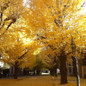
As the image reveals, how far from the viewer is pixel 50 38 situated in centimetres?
887

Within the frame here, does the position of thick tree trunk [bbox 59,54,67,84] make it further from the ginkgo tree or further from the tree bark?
the ginkgo tree

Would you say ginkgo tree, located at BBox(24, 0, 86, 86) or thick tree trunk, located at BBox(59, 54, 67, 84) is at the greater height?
ginkgo tree, located at BBox(24, 0, 86, 86)

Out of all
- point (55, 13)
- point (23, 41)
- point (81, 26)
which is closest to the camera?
point (81, 26)

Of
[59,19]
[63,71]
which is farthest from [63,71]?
[59,19]

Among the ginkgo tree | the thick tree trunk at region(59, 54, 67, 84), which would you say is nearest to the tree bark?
the thick tree trunk at region(59, 54, 67, 84)

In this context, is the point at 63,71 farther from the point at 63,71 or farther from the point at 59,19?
the point at 59,19

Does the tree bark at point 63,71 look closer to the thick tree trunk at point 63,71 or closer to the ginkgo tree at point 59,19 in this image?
the thick tree trunk at point 63,71

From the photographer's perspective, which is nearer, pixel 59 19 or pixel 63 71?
pixel 59 19

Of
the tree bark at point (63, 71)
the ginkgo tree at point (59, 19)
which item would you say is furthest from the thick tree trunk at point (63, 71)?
the ginkgo tree at point (59, 19)

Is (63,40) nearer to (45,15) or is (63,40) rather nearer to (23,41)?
(45,15)

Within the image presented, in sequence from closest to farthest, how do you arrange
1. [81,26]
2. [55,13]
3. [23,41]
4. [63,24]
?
1. [81,26]
2. [63,24]
3. [55,13]
4. [23,41]

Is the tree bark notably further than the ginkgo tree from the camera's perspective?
Yes

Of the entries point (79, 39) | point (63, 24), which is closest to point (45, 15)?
point (63, 24)

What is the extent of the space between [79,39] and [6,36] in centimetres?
638
